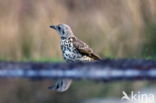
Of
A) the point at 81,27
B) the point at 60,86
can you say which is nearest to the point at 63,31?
the point at 60,86

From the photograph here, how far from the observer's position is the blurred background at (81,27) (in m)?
5.90

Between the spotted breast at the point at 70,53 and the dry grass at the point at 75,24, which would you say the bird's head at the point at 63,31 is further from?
the dry grass at the point at 75,24

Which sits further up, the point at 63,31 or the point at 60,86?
the point at 63,31

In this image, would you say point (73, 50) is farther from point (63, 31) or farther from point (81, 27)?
point (81, 27)

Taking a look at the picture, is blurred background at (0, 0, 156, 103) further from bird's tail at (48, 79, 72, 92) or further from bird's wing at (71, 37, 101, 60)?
Result: bird's tail at (48, 79, 72, 92)

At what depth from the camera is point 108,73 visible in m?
4.84

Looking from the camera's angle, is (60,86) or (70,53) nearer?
(60,86)

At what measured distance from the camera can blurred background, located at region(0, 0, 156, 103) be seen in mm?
5902

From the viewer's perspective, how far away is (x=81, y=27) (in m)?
6.31

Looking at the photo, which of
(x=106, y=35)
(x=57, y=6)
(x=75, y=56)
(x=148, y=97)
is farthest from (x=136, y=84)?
(x=57, y=6)

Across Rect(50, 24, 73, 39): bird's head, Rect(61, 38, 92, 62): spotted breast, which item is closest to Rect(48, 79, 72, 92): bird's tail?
Rect(61, 38, 92, 62): spotted breast

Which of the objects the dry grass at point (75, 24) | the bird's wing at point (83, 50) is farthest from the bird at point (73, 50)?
the dry grass at point (75, 24)

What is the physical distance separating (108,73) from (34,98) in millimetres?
752

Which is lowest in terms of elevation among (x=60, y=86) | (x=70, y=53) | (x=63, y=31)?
(x=60, y=86)
